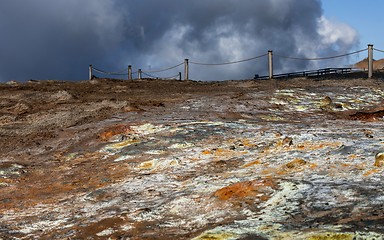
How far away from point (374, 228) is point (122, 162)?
18.2 feet

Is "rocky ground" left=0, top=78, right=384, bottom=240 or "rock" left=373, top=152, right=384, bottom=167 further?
"rock" left=373, top=152, right=384, bottom=167

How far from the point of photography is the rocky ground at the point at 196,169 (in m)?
5.59

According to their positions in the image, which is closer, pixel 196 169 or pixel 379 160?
pixel 379 160

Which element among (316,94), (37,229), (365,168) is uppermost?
(316,94)

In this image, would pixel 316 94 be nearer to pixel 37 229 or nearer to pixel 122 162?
pixel 122 162

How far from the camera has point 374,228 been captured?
Answer: 464cm

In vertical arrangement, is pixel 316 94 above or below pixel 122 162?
above

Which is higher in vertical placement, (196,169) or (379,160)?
(379,160)

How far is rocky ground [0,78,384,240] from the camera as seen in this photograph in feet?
18.3

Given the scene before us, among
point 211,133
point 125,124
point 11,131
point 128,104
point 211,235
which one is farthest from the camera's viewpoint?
point 128,104

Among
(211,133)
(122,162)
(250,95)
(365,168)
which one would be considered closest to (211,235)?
(365,168)

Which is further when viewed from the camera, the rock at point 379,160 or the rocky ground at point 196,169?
the rock at point 379,160

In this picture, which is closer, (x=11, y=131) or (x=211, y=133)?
(x=211, y=133)

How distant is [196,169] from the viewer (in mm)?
8273
